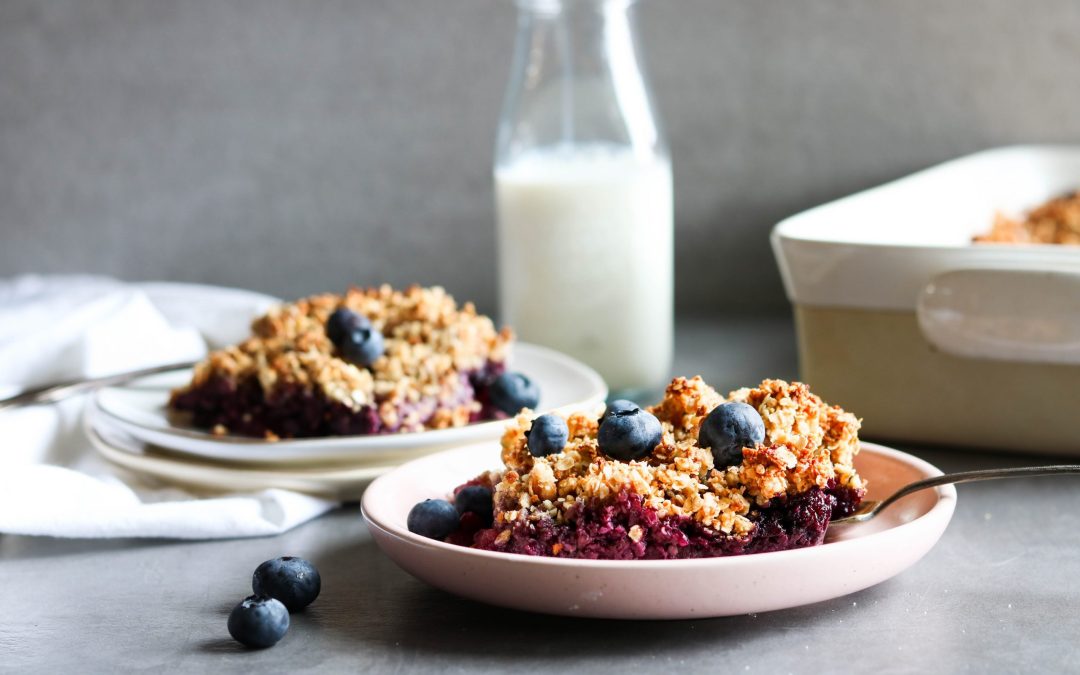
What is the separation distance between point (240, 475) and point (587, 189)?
54 cm

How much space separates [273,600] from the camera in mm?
794

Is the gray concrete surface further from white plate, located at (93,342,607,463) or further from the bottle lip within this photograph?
the bottle lip

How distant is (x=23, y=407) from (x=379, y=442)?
1.33 ft

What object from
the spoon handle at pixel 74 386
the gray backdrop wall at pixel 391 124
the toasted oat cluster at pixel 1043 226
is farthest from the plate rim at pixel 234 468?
the gray backdrop wall at pixel 391 124

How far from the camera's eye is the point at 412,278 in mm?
2088

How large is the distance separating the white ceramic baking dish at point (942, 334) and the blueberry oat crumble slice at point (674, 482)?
29cm

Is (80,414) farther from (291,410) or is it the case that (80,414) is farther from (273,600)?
(273,600)

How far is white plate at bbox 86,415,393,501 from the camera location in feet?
3.54

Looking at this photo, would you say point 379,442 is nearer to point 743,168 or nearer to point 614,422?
point 614,422

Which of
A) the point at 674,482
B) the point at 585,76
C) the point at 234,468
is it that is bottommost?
the point at 234,468

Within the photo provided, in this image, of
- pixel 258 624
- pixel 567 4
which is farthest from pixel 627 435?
pixel 567 4

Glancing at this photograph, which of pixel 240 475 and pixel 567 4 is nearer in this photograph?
pixel 240 475

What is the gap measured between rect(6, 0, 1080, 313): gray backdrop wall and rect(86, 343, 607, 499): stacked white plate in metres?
0.87

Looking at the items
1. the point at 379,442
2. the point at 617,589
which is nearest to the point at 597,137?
the point at 379,442
